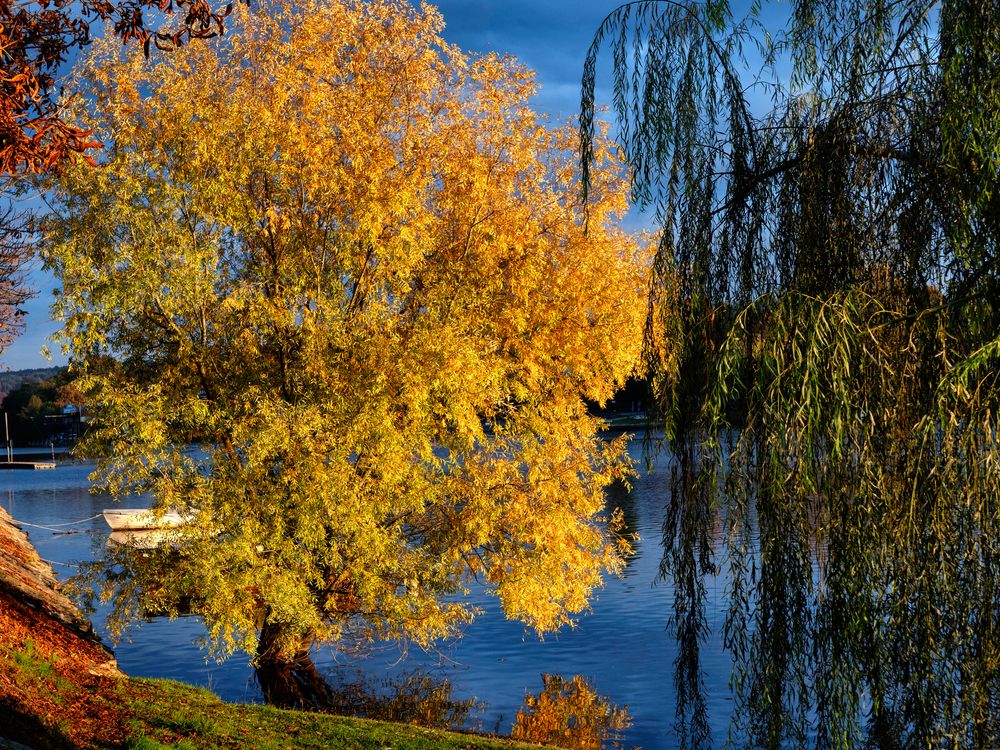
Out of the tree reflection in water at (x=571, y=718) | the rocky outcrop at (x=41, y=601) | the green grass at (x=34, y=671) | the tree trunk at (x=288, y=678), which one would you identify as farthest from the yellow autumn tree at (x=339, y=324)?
the green grass at (x=34, y=671)

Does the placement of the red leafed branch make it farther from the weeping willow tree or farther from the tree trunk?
the tree trunk

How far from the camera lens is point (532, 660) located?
22.5 meters

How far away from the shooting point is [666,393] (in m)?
7.62

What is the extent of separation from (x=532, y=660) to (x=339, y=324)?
10.8m

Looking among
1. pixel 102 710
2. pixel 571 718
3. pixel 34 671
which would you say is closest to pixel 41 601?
pixel 34 671

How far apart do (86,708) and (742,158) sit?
929 cm

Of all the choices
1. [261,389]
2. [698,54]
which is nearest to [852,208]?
[698,54]

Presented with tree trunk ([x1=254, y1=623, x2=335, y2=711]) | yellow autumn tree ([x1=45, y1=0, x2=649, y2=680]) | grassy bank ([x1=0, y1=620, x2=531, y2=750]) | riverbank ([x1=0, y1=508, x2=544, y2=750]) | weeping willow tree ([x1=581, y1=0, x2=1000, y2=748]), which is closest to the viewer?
weeping willow tree ([x1=581, y1=0, x2=1000, y2=748])

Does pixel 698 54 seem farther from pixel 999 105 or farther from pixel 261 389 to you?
pixel 261 389

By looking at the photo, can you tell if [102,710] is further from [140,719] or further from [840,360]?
[840,360]

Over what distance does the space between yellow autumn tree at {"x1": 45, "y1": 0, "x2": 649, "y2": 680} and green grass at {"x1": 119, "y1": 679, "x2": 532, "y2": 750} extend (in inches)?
65.9

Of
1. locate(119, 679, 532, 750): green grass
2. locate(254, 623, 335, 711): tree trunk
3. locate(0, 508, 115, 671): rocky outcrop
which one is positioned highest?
locate(0, 508, 115, 671): rocky outcrop

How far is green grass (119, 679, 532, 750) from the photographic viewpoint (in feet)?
36.1

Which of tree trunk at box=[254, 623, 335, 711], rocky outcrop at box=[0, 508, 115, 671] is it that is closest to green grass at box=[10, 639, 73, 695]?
rocky outcrop at box=[0, 508, 115, 671]
